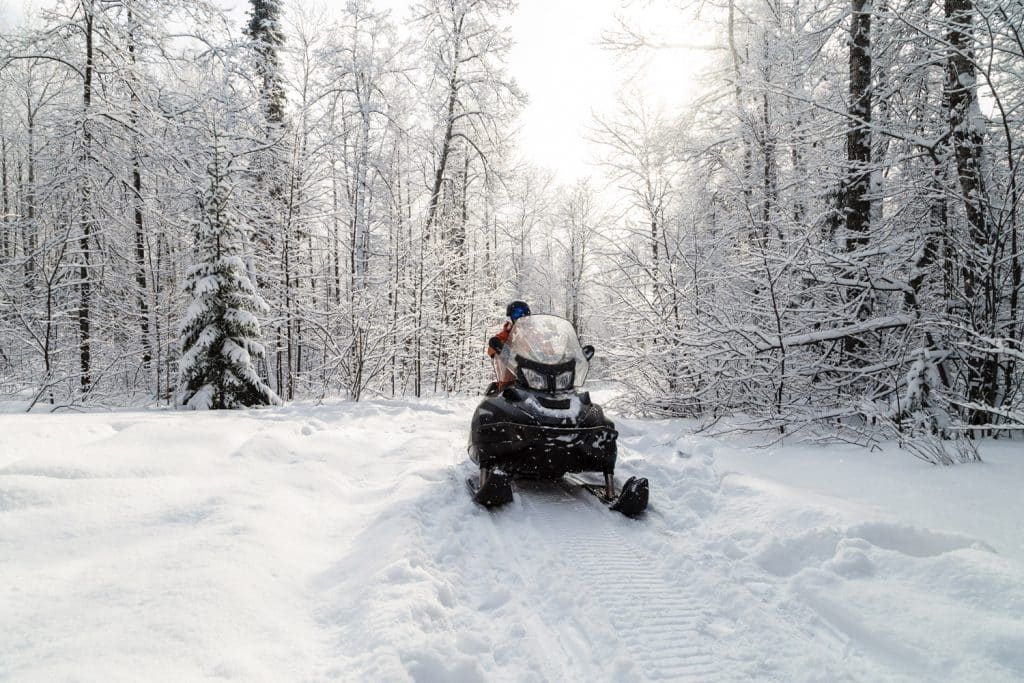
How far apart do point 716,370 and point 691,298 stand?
1.95 m

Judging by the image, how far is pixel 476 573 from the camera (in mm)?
3305

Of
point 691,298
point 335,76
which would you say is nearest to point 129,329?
point 335,76

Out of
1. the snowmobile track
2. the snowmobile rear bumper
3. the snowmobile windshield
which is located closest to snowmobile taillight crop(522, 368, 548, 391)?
the snowmobile windshield

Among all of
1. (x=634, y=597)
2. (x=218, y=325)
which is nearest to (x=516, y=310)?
(x=634, y=597)

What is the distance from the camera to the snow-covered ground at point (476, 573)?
2.18m

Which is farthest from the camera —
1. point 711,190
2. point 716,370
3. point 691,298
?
point 711,190

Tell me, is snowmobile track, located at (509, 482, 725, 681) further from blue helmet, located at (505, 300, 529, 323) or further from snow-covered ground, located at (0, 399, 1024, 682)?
blue helmet, located at (505, 300, 529, 323)

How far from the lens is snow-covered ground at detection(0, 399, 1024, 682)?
2.18 meters

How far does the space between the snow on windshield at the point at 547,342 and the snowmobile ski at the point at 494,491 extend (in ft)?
4.67

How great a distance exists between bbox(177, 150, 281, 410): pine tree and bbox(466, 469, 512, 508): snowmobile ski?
739 centimetres

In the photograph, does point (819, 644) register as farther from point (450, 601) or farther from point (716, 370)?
point (716, 370)

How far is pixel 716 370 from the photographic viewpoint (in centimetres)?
763

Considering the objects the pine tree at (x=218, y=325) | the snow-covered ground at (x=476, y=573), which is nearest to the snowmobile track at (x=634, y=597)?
the snow-covered ground at (x=476, y=573)

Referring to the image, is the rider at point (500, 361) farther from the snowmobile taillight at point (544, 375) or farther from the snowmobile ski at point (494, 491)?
the snowmobile ski at point (494, 491)
